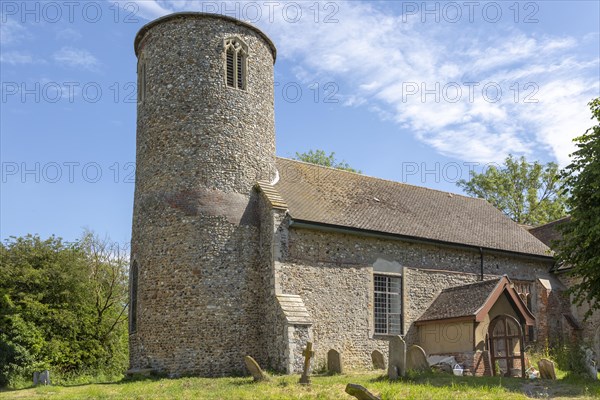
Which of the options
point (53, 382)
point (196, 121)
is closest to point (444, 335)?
point (196, 121)

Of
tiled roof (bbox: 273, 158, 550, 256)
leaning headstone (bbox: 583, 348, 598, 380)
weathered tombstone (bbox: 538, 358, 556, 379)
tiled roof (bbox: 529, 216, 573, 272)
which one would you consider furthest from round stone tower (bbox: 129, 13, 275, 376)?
tiled roof (bbox: 529, 216, 573, 272)

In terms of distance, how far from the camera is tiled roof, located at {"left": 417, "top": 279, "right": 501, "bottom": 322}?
2155 centimetres

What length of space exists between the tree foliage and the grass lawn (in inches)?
223

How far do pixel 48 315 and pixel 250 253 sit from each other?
31.2 feet

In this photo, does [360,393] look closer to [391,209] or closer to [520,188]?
[391,209]

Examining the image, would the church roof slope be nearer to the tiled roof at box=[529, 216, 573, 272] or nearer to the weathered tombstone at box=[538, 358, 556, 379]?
the weathered tombstone at box=[538, 358, 556, 379]

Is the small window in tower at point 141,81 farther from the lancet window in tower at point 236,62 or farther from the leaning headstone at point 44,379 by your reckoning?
the leaning headstone at point 44,379

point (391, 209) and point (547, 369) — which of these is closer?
point (547, 369)

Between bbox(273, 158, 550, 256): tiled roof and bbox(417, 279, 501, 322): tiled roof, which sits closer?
bbox(417, 279, 501, 322): tiled roof

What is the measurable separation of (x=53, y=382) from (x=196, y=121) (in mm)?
11126

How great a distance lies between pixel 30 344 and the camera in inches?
947

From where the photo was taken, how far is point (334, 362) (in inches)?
788

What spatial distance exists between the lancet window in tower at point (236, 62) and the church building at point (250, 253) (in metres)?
0.05

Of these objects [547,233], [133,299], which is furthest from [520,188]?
[133,299]
